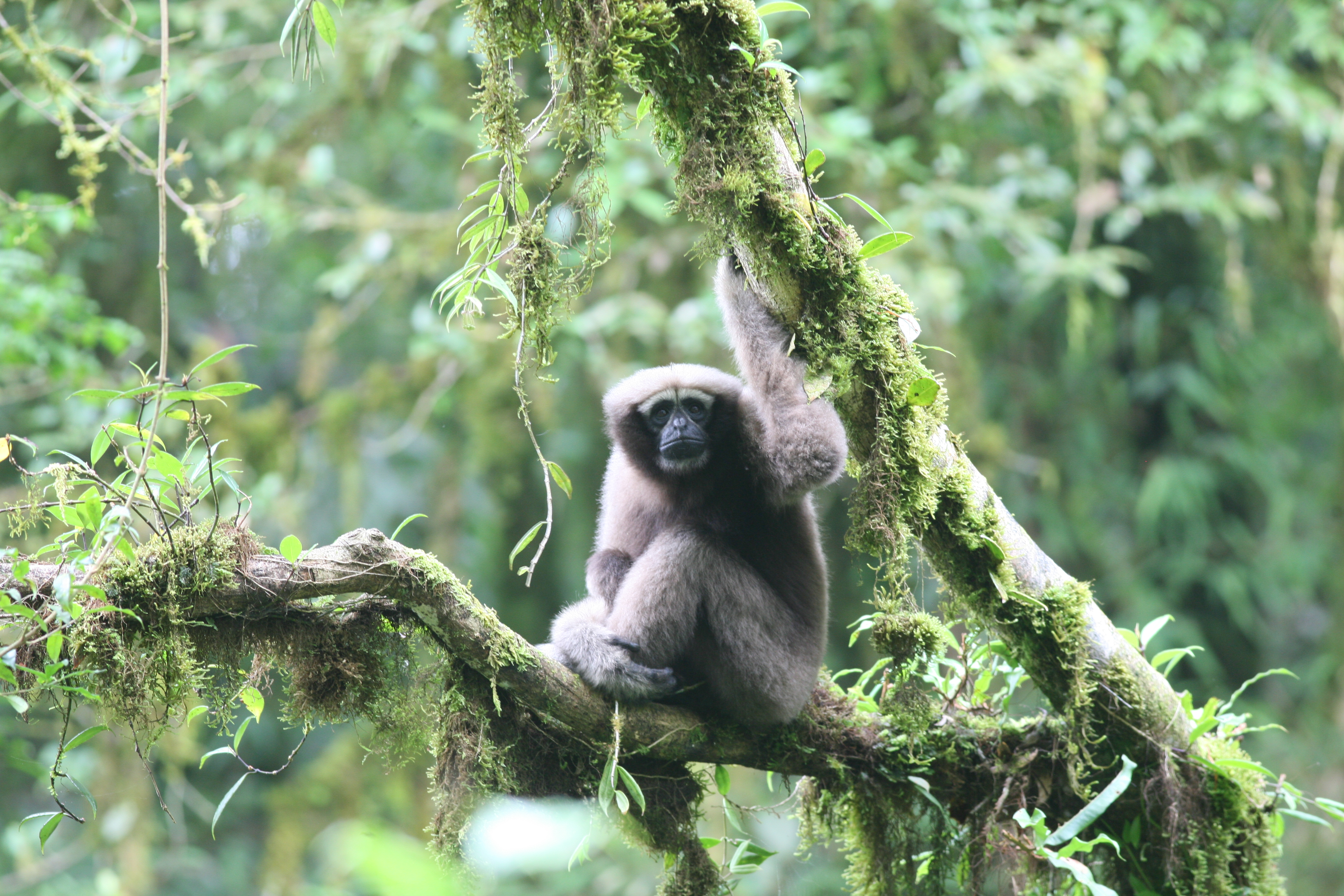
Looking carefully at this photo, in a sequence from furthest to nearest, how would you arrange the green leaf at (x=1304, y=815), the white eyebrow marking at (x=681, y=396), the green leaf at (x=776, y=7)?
1. the white eyebrow marking at (x=681, y=396)
2. the green leaf at (x=1304, y=815)
3. the green leaf at (x=776, y=7)

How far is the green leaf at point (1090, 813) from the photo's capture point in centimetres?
374

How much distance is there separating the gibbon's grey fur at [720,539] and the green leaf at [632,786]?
1.11 ft

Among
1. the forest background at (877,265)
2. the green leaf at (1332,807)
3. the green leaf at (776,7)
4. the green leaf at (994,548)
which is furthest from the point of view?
the forest background at (877,265)

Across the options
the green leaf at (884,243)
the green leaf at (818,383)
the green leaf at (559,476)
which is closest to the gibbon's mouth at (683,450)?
the green leaf at (559,476)

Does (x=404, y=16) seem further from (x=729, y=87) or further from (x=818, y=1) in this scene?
(x=729, y=87)

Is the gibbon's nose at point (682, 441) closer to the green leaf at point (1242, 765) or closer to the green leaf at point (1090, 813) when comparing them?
the green leaf at point (1090, 813)

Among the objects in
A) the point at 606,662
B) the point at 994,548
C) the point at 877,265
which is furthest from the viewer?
the point at 877,265

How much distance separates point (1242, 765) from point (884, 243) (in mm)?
2537

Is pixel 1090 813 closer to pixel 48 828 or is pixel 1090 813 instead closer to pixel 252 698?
pixel 252 698

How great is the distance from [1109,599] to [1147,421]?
7.54 ft

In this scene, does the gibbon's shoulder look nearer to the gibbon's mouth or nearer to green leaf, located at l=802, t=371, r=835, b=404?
the gibbon's mouth

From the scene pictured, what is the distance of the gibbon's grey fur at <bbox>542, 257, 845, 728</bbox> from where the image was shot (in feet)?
13.4

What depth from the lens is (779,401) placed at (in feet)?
13.2

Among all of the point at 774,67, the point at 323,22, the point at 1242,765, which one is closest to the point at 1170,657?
the point at 1242,765
